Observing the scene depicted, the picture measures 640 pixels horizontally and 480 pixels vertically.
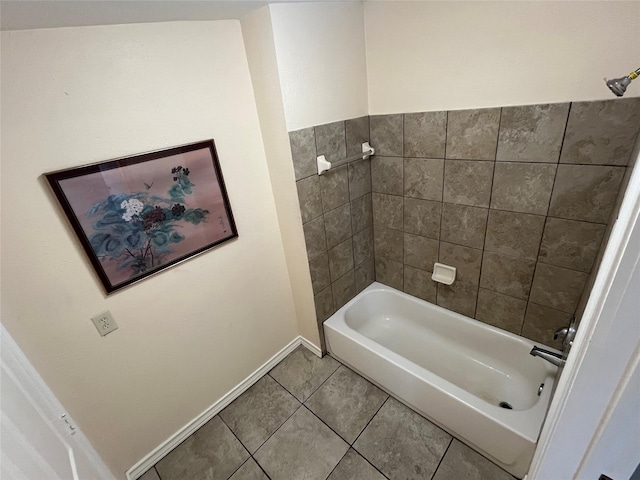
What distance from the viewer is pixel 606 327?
0.45m

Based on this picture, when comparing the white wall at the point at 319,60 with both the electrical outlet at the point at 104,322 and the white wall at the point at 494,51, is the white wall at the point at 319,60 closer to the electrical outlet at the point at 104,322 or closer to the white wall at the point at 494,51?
the white wall at the point at 494,51

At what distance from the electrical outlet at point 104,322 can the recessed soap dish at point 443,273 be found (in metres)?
1.82

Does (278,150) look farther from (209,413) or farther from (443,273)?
(209,413)

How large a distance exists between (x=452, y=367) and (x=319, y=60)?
6.56 ft

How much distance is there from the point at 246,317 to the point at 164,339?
0.48 meters

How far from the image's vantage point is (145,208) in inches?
50.8

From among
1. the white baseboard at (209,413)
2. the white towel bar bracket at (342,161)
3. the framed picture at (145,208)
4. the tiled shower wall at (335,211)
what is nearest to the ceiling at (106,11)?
the framed picture at (145,208)

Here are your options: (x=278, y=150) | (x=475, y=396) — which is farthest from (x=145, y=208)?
(x=475, y=396)

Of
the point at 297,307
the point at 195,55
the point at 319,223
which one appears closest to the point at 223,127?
the point at 195,55

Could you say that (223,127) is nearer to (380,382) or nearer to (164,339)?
(164,339)

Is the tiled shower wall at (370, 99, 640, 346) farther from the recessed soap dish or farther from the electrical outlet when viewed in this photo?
the electrical outlet

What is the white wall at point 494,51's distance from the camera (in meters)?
1.09

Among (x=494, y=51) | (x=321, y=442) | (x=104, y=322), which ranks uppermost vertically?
(x=494, y=51)

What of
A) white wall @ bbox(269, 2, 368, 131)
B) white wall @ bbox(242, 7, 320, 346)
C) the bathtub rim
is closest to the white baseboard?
white wall @ bbox(242, 7, 320, 346)
